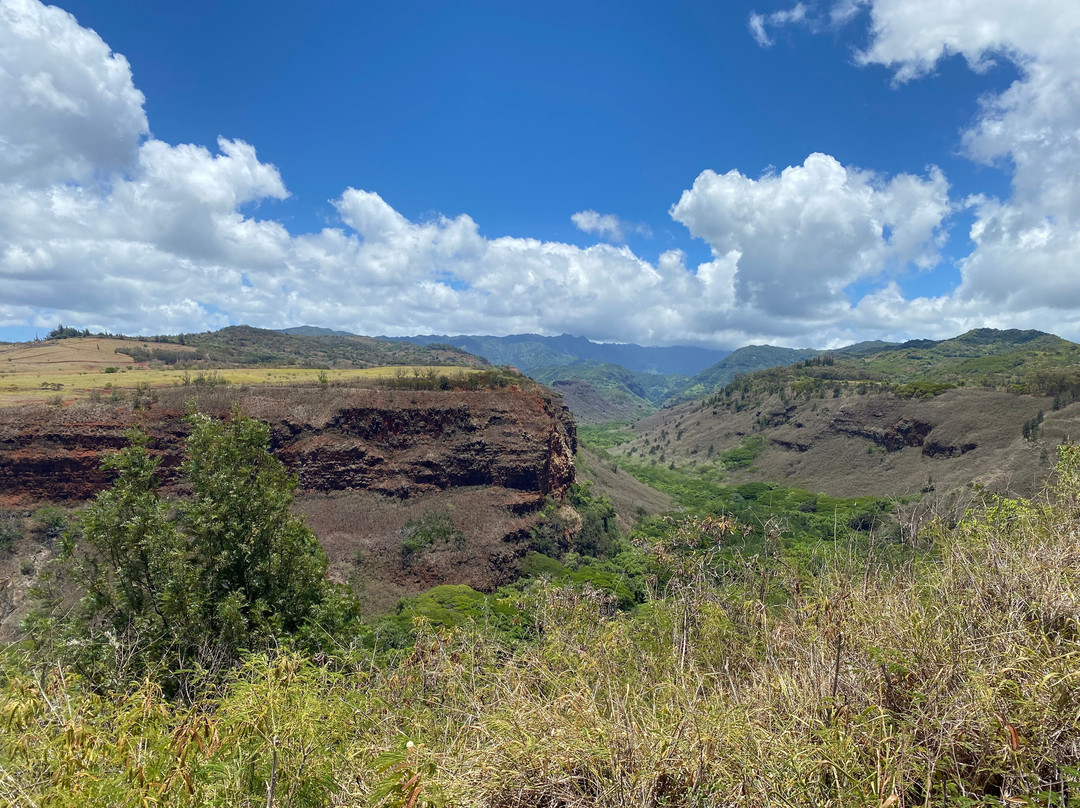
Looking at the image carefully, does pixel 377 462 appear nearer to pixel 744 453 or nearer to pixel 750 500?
pixel 750 500

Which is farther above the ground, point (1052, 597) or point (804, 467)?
point (1052, 597)

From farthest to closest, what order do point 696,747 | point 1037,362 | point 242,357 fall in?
1. point 1037,362
2. point 242,357
3. point 696,747

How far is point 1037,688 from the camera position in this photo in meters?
2.95

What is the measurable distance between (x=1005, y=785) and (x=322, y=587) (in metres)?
14.9

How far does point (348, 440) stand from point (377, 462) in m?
3.36

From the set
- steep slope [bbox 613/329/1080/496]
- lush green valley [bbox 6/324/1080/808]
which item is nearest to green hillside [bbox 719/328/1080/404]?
steep slope [bbox 613/329/1080/496]

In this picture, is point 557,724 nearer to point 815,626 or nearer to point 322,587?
point 815,626

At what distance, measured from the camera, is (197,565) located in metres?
11.8

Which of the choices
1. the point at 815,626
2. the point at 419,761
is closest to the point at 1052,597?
the point at 815,626

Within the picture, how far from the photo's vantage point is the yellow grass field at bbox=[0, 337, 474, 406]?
149 ft

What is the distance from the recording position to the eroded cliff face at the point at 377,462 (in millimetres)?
35156

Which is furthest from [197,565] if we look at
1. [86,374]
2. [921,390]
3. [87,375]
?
[921,390]

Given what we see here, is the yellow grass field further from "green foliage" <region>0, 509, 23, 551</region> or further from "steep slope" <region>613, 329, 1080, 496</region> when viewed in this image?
"steep slope" <region>613, 329, 1080, 496</region>

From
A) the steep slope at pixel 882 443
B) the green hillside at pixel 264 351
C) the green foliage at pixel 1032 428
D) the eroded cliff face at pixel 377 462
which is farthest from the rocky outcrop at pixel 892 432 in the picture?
the green hillside at pixel 264 351
